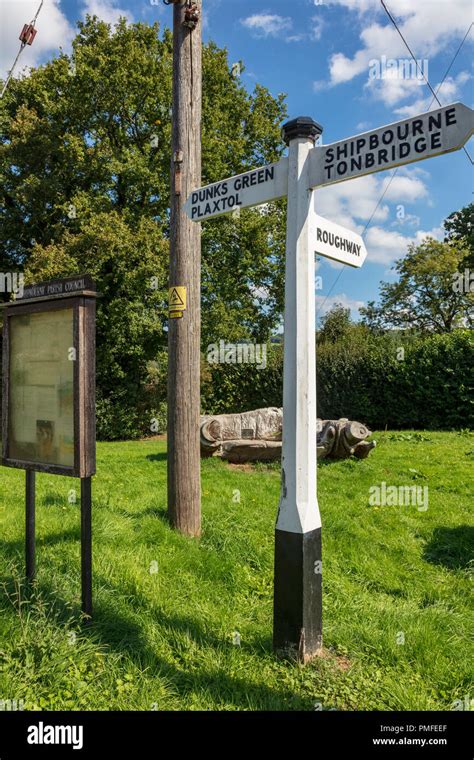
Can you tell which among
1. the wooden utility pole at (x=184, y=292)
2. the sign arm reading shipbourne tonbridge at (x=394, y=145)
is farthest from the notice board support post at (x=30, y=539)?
the sign arm reading shipbourne tonbridge at (x=394, y=145)

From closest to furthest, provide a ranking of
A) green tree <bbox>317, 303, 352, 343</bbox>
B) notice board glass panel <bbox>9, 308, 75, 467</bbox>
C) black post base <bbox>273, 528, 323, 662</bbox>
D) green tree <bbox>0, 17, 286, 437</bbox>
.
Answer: black post base <bbox>273, 528, 323, 662</bbox>
notice board glass panel <bbox>9, 308, 75, 467</bbox>
green tree <bbox>0, 17, 286, 437</bbox>
green tree <bbox>317, 303, 352, 343</bbox>

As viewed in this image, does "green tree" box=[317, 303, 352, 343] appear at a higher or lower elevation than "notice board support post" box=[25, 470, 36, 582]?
higher

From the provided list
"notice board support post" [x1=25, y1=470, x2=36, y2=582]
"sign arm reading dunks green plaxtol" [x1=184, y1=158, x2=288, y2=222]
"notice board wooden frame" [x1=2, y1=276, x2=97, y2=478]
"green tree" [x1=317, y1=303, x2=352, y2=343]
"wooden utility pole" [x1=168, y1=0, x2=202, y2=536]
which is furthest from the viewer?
"green tree" [x1=317, y1=303, x2=352, y2=343]

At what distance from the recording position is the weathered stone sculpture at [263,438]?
8.12 meters

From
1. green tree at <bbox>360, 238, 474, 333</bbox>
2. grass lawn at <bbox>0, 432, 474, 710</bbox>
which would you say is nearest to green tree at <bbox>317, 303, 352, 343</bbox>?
green tree at <bbox>360, 238, 474, 333</bbox>

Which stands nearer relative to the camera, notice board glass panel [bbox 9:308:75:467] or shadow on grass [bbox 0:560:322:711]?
shadow on grass [bbox 0:560:322:711]

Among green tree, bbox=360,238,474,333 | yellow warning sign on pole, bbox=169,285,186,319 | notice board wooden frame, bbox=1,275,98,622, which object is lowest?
notice board wooden frame, bbox=1,275,98,622

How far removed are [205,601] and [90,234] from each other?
40.2 ft

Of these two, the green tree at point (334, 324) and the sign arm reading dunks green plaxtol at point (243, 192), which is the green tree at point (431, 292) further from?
the sign arm reading dunks green plaxtol at point (243, 192)

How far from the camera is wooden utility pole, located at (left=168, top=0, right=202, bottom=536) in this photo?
16.1 feet

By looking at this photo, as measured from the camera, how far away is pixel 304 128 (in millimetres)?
2969

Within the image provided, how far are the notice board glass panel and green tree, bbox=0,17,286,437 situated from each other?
10.9 metres

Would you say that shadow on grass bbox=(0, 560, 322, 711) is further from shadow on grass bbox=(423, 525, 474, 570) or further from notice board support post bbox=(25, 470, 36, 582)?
shadow on grass bbox=(423, 525, 474, 570)

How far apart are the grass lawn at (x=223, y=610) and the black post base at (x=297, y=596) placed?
0.09 meters
